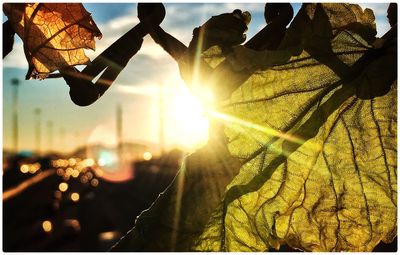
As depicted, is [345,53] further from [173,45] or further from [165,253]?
[165,253]

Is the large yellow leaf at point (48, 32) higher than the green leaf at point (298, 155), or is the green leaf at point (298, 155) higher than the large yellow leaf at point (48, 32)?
the large yellow leaf at point (48, 32)

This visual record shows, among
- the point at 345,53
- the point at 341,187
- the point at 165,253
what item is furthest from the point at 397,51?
the point at 165,253

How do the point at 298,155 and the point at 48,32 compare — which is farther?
the point at 298,155

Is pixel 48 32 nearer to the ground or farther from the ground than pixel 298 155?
farther from the ground
